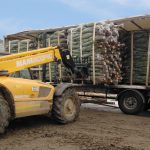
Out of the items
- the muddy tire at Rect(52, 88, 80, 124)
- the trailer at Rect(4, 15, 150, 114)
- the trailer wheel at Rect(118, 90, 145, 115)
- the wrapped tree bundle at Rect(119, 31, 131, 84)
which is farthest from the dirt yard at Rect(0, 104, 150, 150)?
the wrapped tree bundle at Rect(119, 31, 131, 84)

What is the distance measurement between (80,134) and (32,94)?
4.81 feet

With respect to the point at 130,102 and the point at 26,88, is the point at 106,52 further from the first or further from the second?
the point at 26,88

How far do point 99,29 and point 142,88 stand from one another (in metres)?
2.41

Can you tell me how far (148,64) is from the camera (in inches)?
520

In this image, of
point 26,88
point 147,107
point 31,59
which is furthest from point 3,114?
point 147,107

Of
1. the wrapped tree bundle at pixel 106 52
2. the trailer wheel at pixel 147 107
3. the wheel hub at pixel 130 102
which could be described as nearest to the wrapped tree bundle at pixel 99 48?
the wrapped tree bundle at pixel 106 52

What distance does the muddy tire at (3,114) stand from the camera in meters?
8.52

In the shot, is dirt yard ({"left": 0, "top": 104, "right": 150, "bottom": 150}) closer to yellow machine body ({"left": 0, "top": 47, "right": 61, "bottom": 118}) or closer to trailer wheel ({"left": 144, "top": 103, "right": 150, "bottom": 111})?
yellow machine body ({"left": 0, "top": 47, "right": 61, "bottom": 118})

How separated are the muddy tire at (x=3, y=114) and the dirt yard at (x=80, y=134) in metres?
0.27

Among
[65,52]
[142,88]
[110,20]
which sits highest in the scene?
[110,20]

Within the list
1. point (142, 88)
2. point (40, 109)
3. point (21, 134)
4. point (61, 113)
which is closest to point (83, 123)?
point (61, 113)

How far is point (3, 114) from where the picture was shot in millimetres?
8555

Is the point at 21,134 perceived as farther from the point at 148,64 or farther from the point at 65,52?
the point at 148,64

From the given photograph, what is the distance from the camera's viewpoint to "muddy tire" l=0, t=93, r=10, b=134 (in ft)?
28.0
